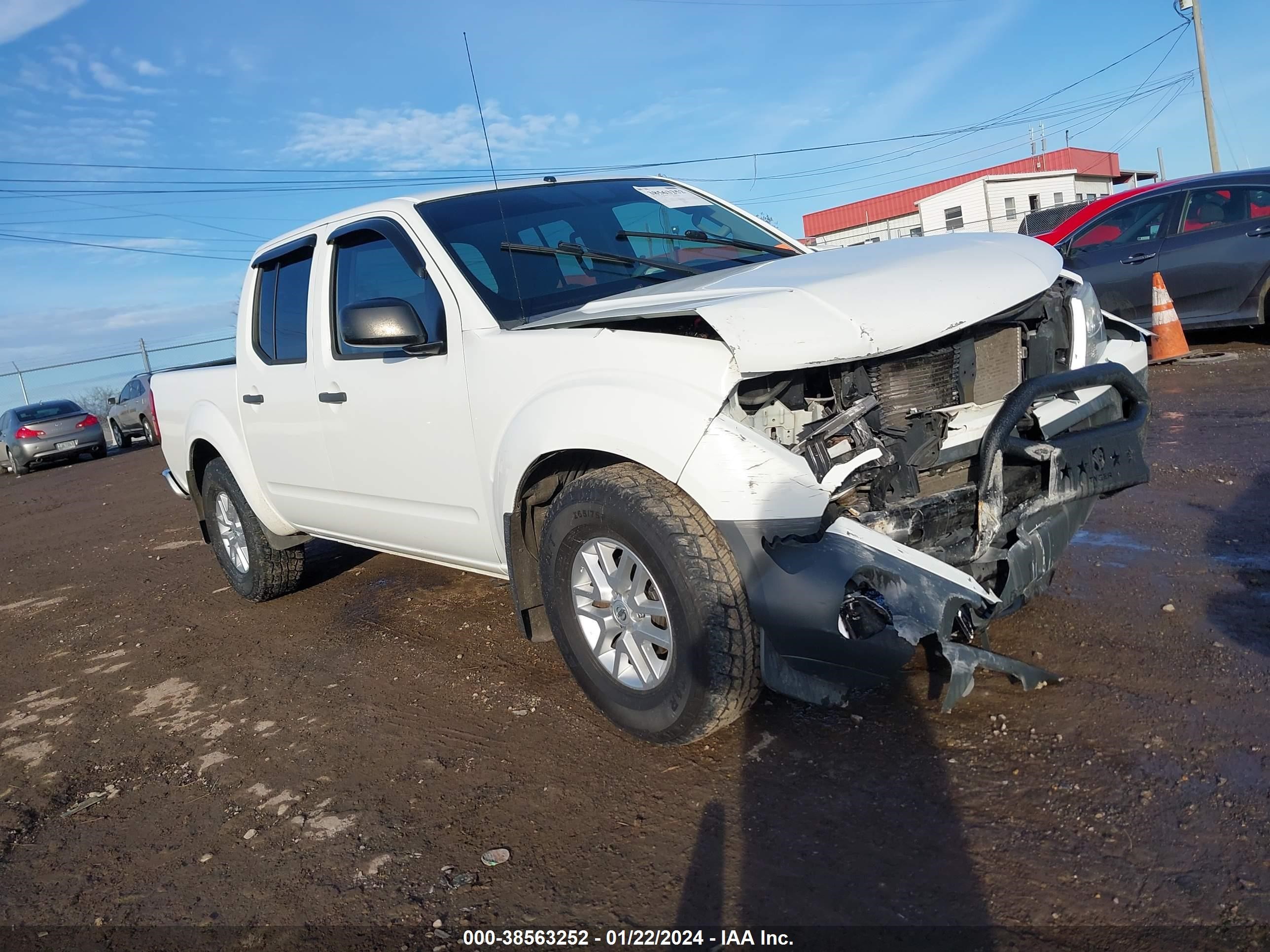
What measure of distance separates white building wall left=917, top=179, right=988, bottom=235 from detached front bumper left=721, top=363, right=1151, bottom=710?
3410 cm

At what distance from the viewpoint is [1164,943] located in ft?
6.60

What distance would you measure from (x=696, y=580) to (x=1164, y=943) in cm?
135

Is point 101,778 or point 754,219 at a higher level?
point 754,219

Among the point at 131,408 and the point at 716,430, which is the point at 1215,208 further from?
the point at 131,408

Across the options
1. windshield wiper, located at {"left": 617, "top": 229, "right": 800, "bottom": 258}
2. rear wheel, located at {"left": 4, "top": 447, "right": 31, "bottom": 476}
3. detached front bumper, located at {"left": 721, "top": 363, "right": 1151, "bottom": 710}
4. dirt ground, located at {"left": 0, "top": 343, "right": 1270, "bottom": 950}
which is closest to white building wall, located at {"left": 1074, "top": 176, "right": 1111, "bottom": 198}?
rear wheel, located at {"left": 4, "top": 447, "right": 31, "bottom": 476}

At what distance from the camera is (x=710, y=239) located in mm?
4273

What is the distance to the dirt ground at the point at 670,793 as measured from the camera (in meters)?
2.30

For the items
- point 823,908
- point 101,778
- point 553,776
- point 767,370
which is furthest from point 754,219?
point 101,778

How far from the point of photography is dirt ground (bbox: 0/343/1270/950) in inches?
90.4

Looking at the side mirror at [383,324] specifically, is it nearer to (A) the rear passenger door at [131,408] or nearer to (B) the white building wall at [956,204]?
(A) the rear passenger door at [131,408]

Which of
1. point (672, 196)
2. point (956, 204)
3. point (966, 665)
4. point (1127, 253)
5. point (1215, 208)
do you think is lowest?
point (966, 665)

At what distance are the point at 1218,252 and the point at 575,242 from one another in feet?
22.8

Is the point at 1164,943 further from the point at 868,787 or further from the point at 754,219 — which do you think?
the point at 754,219

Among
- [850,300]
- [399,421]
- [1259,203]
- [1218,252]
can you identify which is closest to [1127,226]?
[1218,252]
